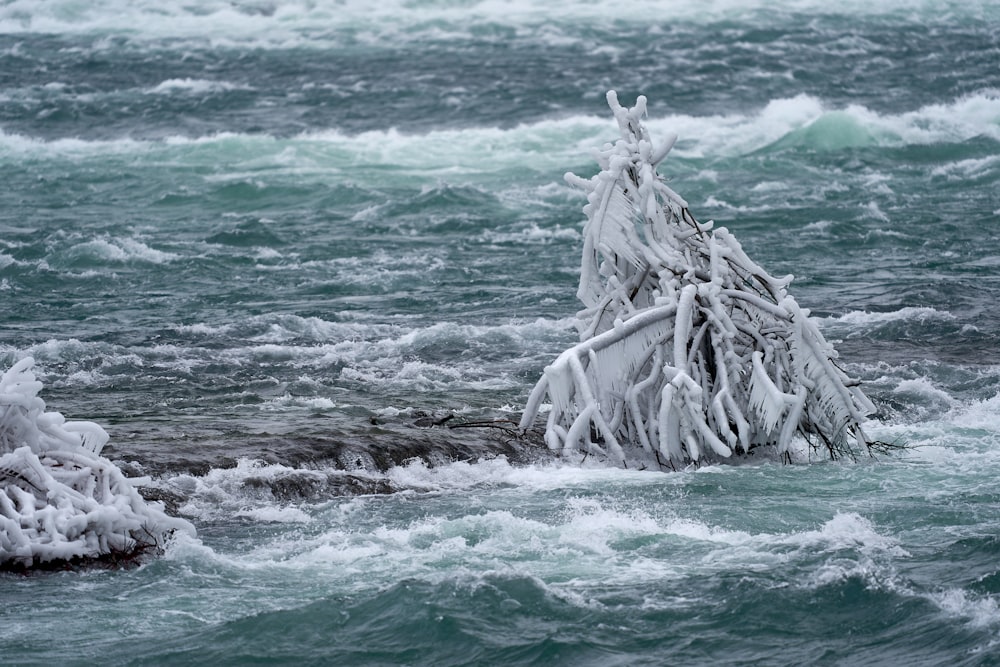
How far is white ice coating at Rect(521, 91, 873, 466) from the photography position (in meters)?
12.3

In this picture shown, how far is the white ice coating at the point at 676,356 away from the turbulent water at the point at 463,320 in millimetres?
373

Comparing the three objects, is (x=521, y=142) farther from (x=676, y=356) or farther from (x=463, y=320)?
(x=676, y=356)

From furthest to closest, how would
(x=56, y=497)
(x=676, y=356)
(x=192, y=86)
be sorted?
(x=192, y=86) → (x=676, y=356) → (x=56, y=497)

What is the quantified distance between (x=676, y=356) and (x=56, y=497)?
473 centimetres

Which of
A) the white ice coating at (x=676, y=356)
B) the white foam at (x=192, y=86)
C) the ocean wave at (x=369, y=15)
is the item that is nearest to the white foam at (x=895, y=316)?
the white ice coating at (x=676, y=356)

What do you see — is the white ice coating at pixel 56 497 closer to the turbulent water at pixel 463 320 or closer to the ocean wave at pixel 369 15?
the turbulent water at pixel 463 320

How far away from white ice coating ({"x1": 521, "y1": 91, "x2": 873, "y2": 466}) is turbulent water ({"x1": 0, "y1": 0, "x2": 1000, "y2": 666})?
37 centimetres

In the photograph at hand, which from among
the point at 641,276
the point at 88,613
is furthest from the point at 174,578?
the point at 641,276

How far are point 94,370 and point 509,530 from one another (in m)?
7.75

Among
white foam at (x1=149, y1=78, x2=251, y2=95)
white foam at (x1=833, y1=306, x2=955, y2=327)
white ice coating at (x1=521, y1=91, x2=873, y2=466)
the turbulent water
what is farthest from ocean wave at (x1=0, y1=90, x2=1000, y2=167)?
white ice coating at (x1=521, y1=91, x2=873, y2=466)

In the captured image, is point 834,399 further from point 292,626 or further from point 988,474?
point 292,626

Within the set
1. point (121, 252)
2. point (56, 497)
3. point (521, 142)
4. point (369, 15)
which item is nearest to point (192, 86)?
point (369, 15)

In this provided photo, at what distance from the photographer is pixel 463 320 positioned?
2028 centimetres

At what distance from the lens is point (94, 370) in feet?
56.6
